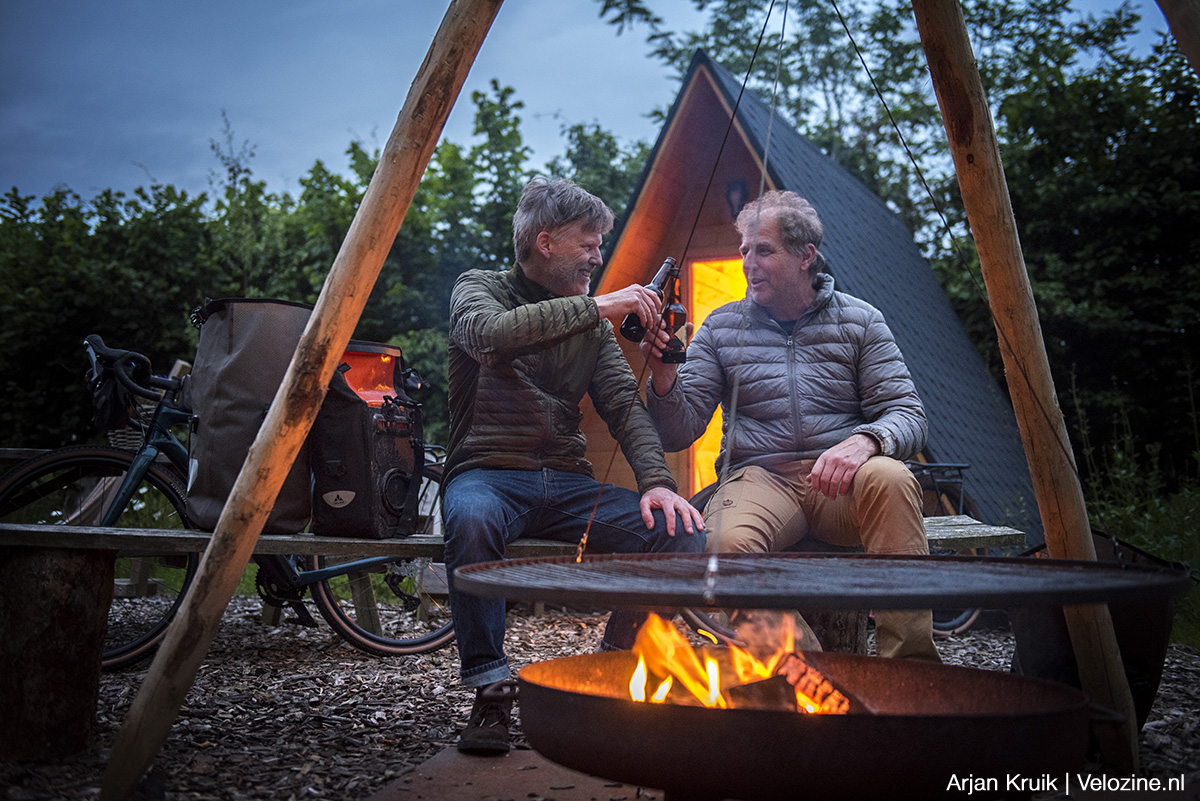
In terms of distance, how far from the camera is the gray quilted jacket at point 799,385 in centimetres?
281

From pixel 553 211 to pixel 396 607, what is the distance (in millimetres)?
3096

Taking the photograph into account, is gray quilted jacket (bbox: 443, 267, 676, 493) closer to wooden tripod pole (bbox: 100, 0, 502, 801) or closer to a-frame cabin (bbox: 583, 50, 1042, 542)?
wooden tripod pole (bbox: 100, 0, 502, 801)

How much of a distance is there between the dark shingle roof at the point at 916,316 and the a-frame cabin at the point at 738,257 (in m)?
0.02

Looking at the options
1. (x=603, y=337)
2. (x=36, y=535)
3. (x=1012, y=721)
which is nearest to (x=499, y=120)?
(x=603, y=337)

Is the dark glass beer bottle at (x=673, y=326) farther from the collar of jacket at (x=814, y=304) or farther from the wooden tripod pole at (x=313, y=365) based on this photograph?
the wooden tripod pole at (x=313, y=365)

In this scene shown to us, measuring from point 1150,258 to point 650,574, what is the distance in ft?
32.7

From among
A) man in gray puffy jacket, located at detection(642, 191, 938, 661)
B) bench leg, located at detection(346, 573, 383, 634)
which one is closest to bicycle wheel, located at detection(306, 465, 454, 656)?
bench leg, located at detection(346, 573, 383, 634)

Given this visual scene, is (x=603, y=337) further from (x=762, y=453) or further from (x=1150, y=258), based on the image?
(x=1150, y=258)

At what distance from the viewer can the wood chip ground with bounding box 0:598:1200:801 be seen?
1.94 m

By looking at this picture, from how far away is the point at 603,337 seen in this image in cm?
291

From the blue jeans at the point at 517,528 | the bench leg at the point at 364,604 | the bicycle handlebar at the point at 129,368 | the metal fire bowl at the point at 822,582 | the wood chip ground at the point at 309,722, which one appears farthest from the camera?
the bench leg at the point at 364,604

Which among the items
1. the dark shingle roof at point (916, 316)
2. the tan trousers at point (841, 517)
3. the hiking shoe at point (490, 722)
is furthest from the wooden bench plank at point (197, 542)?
the dark shingle roof at point (916, 316)

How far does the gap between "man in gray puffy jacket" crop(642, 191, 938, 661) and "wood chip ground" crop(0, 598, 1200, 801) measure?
0.89m

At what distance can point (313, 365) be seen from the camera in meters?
1.96
